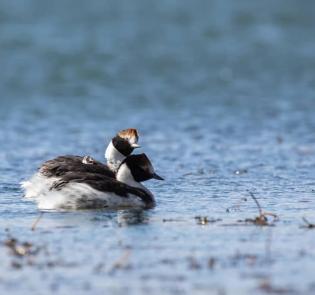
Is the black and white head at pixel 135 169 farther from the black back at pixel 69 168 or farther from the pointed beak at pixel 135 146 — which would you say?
the pointed beak at pixel 135 146

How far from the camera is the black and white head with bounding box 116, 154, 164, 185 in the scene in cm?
1332

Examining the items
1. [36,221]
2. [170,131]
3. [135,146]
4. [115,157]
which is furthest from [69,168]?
[170,131]

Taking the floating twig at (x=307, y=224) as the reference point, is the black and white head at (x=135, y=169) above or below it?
above

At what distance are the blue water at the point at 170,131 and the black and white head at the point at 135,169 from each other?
0.33 m

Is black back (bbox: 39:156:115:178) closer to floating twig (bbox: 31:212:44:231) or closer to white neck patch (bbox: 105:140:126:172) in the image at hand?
white neck patch (bbox: 105:140:126:172)

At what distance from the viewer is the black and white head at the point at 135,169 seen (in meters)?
13.3

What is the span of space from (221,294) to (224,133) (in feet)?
39.5

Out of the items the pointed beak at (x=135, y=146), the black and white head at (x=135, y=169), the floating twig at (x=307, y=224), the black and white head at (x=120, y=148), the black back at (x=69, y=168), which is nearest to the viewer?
the floating twig at (x=307, y=224)

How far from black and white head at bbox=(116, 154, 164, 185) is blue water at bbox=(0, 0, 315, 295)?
12.9 inches

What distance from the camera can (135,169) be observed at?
1335 cm

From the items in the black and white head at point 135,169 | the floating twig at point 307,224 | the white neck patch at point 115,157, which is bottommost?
the floating twig at point 307,224

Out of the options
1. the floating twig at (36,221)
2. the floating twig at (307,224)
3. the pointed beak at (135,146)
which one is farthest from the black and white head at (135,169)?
the floating twig at (307,224)

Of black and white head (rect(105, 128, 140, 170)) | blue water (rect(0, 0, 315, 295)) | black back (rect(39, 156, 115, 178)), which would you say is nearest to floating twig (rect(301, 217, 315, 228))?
blue water (rect(0, 0, 315, 295))

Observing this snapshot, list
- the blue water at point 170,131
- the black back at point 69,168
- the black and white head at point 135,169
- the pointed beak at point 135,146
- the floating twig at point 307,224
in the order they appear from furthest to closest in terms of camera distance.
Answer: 1. the pointed beak at point 135,146
2. the black back at point 69,168
3. the black and white head at point 135,169
4. the floating twig at point 307,224
5. the blue water at point 170,131
